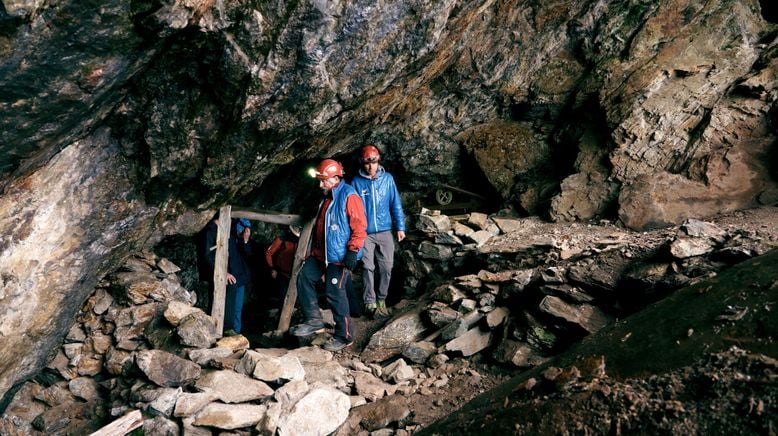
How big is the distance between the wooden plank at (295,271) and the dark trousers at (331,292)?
0.54 meters

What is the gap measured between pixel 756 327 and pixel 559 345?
9.47ft

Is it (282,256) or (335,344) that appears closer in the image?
(335,344)

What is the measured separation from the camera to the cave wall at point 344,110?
5.14 m

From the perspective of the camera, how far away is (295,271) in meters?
8.91

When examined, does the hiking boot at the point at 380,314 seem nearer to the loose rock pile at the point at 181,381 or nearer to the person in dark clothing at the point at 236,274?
the loose rock pile at the point at 181,381

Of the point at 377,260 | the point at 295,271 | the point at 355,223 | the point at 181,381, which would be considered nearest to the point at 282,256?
the point at 295,271

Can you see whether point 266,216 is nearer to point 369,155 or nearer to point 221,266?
point 221,266

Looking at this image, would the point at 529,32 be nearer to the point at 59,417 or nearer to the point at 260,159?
the point at 260,159

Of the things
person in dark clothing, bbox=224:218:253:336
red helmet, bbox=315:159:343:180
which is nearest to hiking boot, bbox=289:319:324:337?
person in dark clothing, bbox=224:218:253:336

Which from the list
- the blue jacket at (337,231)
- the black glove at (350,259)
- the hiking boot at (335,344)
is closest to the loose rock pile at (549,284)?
the hiking boot at (335,344)

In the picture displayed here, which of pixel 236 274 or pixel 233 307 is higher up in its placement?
pixel 236 274

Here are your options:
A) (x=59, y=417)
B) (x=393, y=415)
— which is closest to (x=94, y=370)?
(x=59, y=417)

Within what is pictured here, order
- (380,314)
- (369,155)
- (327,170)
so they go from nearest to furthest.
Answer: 1. (327,170)
2. (369,155)
3. (380,314)

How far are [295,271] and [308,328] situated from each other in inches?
43.6
